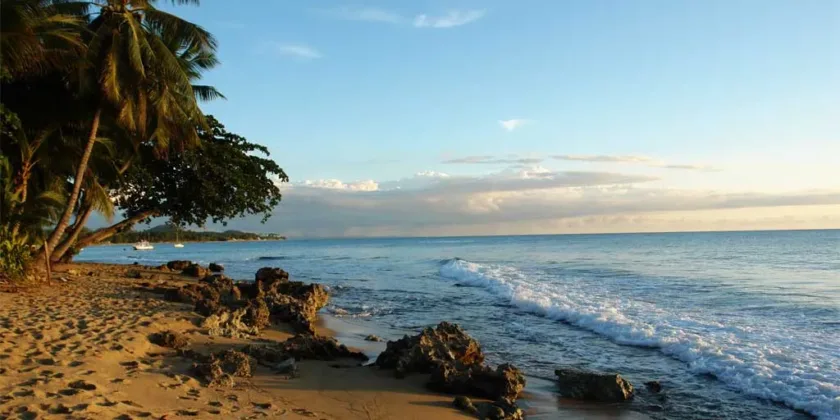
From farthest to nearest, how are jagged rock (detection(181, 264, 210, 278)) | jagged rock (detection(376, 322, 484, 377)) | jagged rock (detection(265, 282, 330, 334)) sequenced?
jagged rock (detection(181, 264, 210, 278)) < jagged rock (detection(265, 282, 330, 334)) < jagged rock (detection(376, 322, 484, 377))

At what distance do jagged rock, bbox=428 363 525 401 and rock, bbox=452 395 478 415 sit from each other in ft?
1.58

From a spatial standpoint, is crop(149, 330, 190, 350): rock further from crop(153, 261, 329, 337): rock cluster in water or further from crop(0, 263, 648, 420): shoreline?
crop(153, 261, 329, 337): rock cluster in water

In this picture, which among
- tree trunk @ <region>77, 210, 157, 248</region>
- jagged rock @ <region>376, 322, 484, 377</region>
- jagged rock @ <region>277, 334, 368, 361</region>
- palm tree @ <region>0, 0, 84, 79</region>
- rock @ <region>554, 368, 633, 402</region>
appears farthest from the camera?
tree trunk @ <region>77, 210, 157, 248</region>

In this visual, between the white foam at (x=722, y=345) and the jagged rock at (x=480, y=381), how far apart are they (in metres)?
3.67

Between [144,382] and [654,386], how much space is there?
6957 mm

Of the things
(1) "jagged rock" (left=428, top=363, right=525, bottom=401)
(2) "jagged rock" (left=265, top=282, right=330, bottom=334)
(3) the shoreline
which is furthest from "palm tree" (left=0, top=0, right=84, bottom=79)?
(1) "jagged rock" (left=428, top=363, right=525, bottom=401)

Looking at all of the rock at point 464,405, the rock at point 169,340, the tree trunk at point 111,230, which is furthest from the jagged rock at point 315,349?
the tree trunk at point 111,230

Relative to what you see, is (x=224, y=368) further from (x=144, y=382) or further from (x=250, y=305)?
(x=250, y=305)

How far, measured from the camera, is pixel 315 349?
29.9 feet

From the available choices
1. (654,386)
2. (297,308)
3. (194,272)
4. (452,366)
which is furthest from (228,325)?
(194,272)

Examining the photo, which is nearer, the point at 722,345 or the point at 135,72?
the point at 722,345

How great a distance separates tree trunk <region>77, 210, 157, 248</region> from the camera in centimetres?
2122

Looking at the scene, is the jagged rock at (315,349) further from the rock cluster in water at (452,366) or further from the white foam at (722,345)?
the white foam at (722,345)

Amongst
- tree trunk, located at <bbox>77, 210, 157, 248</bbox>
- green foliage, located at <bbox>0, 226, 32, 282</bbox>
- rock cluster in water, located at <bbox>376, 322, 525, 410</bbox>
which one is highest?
tree trunk, located at <bbox>77, 210, 157, 248</bbox>
